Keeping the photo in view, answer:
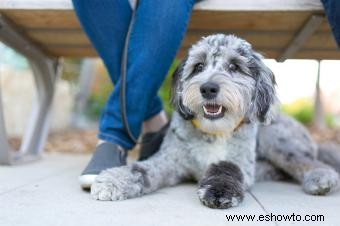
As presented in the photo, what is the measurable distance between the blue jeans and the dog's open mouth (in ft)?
1.27

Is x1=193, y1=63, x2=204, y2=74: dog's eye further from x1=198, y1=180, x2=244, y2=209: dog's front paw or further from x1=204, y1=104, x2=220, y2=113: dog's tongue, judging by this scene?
x1=198, y1=180, x2=244, y2=209: dog's front paw

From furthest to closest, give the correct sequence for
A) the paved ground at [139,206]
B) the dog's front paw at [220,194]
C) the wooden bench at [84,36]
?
the wooden bench at [84,36], the dog's front paw at [220,194], the paved ground at [139,206]

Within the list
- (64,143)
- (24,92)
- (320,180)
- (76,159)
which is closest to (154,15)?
(320,180)

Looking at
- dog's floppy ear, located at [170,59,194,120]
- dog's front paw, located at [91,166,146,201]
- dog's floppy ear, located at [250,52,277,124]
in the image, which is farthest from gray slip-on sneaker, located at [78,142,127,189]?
dog's floppy ear, located at [250,52,277,124]

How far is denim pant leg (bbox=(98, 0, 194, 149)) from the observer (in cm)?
248

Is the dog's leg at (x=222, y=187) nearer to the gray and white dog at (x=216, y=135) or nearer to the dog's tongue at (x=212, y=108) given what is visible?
the gray and white dog at (x=216, y=135)

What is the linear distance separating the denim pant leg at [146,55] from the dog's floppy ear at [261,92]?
1.41 ft

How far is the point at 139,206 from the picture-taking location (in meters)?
2.01

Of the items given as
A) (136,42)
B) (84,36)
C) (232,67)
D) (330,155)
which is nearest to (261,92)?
(232,67)

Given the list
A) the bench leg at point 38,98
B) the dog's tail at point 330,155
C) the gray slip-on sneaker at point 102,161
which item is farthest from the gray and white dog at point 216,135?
the bench leg at point 38,98

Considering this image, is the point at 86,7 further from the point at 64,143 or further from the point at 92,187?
the point at 64,143

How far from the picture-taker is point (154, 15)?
2.48m

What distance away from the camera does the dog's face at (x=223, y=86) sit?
223 cm

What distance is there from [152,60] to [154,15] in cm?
22
